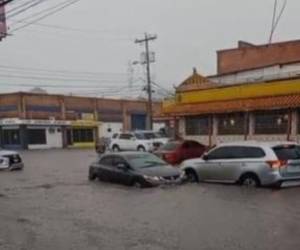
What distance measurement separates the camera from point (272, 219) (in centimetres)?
1380

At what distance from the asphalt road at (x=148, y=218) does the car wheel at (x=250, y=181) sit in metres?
0.44

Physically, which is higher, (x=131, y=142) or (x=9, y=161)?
(x=131, y=142)

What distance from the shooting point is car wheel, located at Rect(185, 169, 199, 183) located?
23078 mm

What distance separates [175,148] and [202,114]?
2.83m

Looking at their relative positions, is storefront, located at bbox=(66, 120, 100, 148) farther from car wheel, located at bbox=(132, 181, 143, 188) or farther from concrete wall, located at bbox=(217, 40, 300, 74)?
car wheel, located at bbox=(132, 181, 143, 188)

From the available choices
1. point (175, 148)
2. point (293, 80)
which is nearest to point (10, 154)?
point (175, 148)

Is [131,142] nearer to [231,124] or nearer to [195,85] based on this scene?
[195,85]

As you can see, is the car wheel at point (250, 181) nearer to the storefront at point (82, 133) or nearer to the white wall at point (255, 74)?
the white wall at point (255, 74)

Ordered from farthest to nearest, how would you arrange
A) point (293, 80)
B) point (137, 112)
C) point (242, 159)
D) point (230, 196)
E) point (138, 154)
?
point (137, 112) < point (293, 80) < point (138, 154) < point (242, 159) < point (230, 196)

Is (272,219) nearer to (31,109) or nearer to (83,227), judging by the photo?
(83,227)

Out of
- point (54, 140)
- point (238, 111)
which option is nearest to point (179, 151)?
point (238, 111)

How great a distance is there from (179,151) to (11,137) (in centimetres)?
4157

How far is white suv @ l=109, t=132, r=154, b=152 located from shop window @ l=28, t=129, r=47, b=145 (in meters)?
22.1

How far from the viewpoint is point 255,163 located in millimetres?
20250
